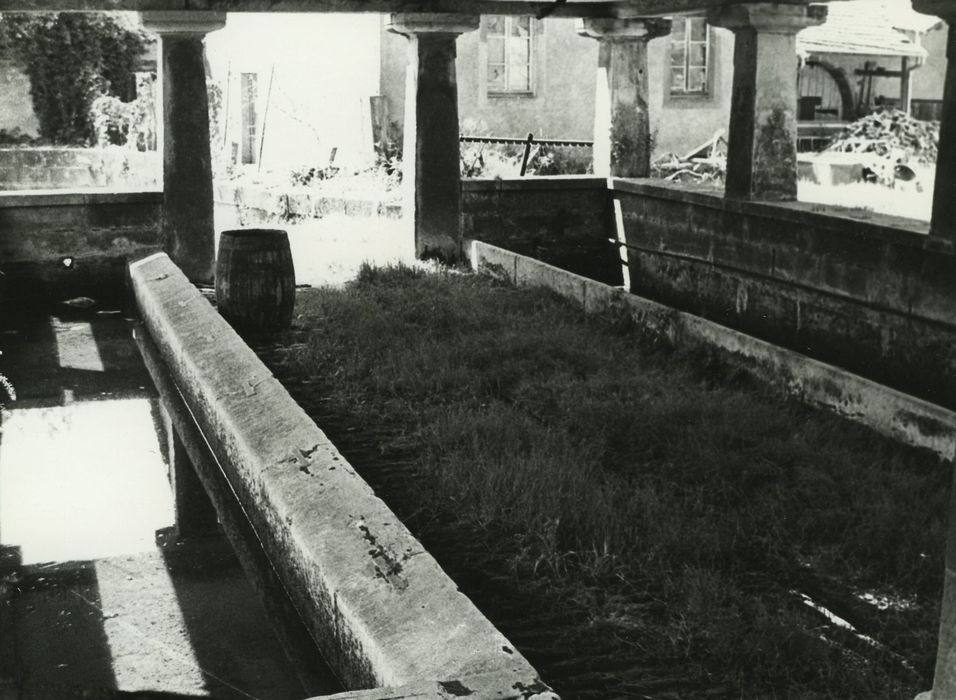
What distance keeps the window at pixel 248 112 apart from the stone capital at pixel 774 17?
38.0 feet

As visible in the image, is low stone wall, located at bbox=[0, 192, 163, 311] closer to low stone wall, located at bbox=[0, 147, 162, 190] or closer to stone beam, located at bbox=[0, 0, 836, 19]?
stone beam, located at bbox=[0, 0, 836, 19]

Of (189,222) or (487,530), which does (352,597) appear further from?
(189,222)

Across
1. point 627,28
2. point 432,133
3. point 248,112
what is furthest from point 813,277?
point 248,112

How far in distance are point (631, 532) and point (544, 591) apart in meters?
0.52

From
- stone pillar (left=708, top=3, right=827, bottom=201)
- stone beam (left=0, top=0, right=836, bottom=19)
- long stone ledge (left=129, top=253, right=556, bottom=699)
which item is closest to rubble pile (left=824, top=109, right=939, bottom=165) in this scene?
stone beam (left=0, top=0, right=836, bottom=19)

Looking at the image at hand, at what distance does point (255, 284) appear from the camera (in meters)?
8.15

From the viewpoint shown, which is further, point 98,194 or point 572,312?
point 98,194

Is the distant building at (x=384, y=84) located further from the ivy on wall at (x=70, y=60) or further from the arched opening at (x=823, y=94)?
the arched opening at (x=823, y=94)

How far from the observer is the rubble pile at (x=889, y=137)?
19250 mm

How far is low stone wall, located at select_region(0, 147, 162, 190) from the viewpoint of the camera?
1831 centimetres

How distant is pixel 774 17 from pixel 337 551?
6.40 meters

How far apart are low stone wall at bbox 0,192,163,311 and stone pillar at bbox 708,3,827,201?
16.8 ft

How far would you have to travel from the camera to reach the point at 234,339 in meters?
7.02

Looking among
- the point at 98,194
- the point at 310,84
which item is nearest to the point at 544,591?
the point at 98,194
